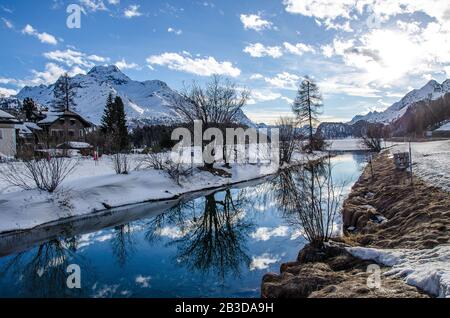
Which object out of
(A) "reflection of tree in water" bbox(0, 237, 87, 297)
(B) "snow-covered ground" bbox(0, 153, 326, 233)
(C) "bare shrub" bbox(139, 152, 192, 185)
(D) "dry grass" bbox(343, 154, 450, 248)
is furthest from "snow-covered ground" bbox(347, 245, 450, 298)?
(C) "bare shrub" bbox(139, 152, 192, 185)

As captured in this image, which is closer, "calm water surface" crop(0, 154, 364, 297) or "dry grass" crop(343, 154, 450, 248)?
"dry grass" crop(343, 154, 450, 248)

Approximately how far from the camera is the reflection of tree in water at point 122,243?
10.8 metres

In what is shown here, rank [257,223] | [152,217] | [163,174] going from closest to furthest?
[257,223]
[152,217]
[163,174]

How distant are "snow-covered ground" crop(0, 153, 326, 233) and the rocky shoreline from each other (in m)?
10.7

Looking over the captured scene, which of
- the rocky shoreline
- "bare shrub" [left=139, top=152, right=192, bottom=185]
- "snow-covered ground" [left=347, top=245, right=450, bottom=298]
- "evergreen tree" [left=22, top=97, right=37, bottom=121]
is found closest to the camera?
"snow-covered ground" [left=347, top=245, right=450, bottom=298]

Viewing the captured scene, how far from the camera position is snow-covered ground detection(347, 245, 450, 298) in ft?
16.1

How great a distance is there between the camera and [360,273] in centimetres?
646

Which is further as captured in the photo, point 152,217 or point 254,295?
point 152,217

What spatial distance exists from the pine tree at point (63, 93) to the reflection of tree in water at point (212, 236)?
3911cm

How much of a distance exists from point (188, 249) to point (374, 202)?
7647 millimetres

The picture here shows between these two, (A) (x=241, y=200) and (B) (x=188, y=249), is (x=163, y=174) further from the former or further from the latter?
(B) (x=188, y=249)

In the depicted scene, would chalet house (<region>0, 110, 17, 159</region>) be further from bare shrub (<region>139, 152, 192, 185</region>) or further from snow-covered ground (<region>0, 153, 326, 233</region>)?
bare shrub (<region>139, 152, 192, 185</region>)

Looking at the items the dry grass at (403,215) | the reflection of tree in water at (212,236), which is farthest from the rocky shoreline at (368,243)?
the reflection of tree in water at (212,236)
